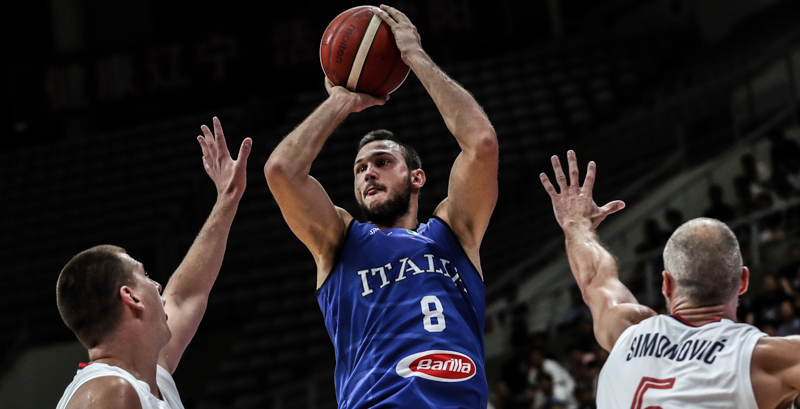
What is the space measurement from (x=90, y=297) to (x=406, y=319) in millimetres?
1265

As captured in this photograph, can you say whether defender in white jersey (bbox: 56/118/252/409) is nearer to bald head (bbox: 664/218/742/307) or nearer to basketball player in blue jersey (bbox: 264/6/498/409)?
basketball player in blue jersey (bbox: 264/6/498/409)

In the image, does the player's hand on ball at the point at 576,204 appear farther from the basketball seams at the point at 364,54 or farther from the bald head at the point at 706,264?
the basketball seams at the point at 364,54

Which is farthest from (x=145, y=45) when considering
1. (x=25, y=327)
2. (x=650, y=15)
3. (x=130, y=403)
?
(x=130, y=403)

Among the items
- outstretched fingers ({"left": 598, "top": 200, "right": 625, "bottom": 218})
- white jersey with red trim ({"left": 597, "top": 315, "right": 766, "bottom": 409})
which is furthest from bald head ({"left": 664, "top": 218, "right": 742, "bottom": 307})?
outstretched fingers ({"left": 598, "top": 200, "right": 625, "bottom": 218})

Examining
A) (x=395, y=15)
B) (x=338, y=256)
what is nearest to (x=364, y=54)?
(x=395, y=15)

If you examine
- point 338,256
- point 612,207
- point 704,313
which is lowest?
point 704,313

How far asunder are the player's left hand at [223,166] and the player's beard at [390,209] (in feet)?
1.86

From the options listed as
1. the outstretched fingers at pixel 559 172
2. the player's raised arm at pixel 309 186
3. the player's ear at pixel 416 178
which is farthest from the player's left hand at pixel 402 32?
the outstretched fingers at pixel 559 172

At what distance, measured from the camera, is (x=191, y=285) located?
384 centimetres

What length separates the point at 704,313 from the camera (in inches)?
125

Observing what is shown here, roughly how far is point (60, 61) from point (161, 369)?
14.3 m

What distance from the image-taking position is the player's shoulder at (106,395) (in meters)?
2.66

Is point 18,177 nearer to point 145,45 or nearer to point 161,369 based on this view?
point 145,45

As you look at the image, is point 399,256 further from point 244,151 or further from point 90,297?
point 90,297
